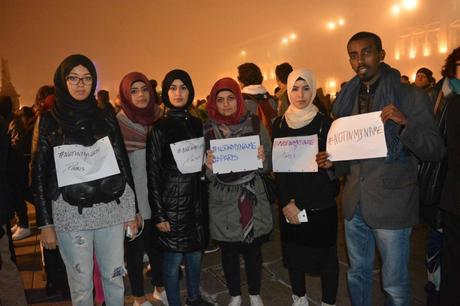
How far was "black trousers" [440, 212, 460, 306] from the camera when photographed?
250 centimetres

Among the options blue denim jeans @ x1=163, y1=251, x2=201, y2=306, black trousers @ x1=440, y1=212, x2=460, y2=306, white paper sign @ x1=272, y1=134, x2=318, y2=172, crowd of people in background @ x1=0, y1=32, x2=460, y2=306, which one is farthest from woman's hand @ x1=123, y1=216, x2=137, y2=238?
black trousers @ x1=440, y1=212, x2=460, y2=306

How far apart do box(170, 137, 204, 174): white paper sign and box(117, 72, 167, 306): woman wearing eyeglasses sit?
0.55m

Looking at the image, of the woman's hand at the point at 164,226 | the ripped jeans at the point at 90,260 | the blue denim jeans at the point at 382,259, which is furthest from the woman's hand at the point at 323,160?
the ripped jeans at the point at 90,260

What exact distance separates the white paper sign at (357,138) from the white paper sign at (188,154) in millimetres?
1181

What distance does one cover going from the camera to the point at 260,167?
3.40 meters

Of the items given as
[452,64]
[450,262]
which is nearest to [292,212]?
[450,262]

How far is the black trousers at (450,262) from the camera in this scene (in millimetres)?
2496

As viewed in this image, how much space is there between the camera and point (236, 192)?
3.37 metres

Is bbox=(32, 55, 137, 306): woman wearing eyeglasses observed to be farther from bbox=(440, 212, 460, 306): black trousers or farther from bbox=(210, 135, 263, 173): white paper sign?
bbox=(440, 212, 460, 306): black trousers

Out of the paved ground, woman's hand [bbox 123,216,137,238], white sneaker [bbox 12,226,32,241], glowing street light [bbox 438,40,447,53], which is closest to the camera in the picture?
woman's hand [bbox 123,216,137,238]

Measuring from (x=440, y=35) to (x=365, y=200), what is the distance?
37.0 meters

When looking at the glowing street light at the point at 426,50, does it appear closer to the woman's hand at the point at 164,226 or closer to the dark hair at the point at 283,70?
the dark hair at the point at 283,70

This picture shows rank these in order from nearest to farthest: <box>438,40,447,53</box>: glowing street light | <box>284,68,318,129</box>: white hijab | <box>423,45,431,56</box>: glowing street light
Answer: <box>284,68,318,129</box>: white hijab
<box>438,40,447,53</box>: glowing street light
<box>423,45,431,56</box>: glowing street light

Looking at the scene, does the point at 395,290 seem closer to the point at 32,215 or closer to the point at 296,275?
the point at 296,275
